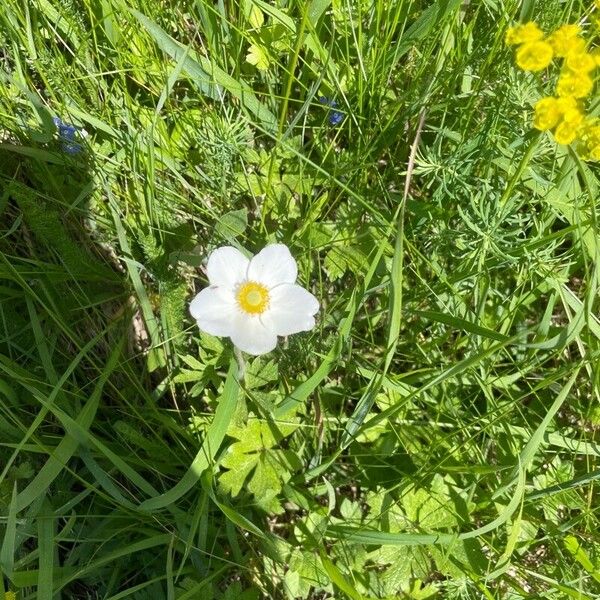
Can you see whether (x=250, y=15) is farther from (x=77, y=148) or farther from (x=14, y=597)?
(x=14, y=597)

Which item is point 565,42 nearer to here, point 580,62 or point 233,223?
point 580,62

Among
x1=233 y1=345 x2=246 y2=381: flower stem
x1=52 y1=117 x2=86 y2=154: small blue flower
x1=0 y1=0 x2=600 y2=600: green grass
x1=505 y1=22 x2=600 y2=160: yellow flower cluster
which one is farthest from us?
x1=52 y1=117 x2=86 y2=154: small blue flower

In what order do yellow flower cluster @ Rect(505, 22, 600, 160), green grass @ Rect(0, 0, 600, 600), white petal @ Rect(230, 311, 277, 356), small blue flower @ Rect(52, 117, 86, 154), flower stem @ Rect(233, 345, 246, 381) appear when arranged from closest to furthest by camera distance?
yellow flower cluster @ Rect(505, 22, 600, 160) < white petal @ Rect(230, 311, 277, 356) < flower stem @ Rect(233, 345, 246, 381) < green grass @ Rect(0, 0, 600, 600) < small blue flower @ Rect(52, 117, 86, 154)

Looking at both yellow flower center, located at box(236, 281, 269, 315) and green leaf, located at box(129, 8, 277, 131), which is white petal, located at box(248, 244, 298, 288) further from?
green leaf, located at box(129, 8, 277, 131)

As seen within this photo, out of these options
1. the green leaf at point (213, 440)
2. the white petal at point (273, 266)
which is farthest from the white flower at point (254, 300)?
the green leaf at point (213, 440)

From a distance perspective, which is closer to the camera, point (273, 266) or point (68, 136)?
point (273, 266)

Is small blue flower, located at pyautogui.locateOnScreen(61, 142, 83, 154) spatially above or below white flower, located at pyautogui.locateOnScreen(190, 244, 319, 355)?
above

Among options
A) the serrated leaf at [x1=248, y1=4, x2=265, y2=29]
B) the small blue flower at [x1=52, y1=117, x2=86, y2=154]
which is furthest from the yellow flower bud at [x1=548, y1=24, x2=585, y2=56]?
the small blue flower at [x1=52, y1=117, x2=86, y2=154]

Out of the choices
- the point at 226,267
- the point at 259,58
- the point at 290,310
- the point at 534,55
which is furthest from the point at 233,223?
the point at 534,55

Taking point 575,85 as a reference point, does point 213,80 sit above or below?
below
